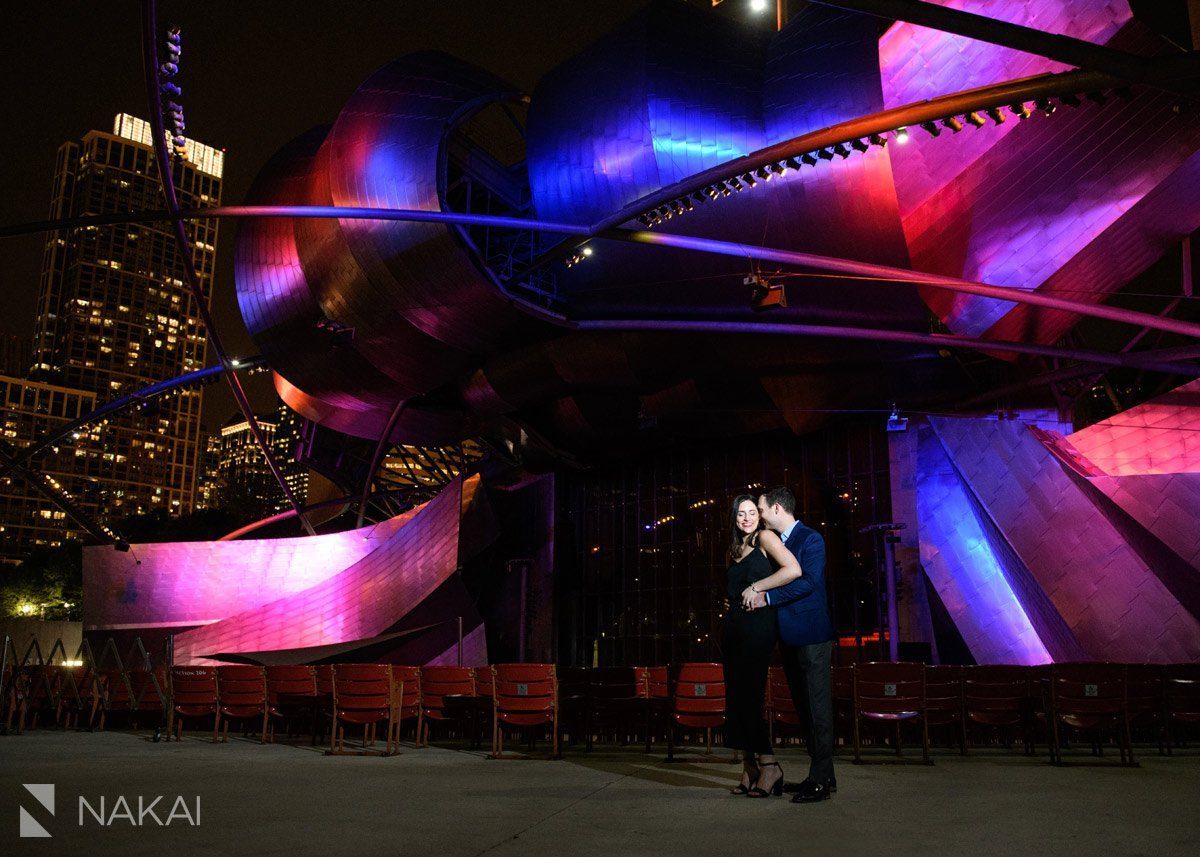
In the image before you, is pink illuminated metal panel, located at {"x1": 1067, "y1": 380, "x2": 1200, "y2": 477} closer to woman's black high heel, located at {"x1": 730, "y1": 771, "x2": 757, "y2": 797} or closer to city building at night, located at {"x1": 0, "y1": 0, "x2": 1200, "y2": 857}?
city building at night, located at {"x1": 0, "y1": 0, "x2": 1200, "y2": 857}

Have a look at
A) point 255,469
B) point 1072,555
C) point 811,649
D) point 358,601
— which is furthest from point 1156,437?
point 255,469

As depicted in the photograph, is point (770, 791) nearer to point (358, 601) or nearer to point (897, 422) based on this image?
point (897, 422)

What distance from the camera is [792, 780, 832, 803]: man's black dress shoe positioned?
5695 millimetres

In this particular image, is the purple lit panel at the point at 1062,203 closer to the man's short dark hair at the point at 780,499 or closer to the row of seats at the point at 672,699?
the row of seats at the point at 672,699

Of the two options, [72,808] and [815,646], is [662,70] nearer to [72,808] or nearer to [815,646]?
[815,646]

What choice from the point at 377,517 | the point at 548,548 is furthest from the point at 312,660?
the point at 377,517

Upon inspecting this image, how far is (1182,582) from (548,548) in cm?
2116

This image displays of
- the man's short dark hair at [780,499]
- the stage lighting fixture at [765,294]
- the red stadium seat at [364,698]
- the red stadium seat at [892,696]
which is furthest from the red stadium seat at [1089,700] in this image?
the stage lighting fixture at [765,294]

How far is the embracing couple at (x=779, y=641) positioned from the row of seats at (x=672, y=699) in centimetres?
319

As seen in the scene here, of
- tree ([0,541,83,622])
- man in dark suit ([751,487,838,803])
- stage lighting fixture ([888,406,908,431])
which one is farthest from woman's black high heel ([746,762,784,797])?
tree ([0,541,83,622])

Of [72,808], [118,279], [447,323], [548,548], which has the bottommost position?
[72,808]

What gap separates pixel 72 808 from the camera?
5.31 metres

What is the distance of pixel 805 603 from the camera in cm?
602

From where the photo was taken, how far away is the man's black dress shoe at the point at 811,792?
5695mm
